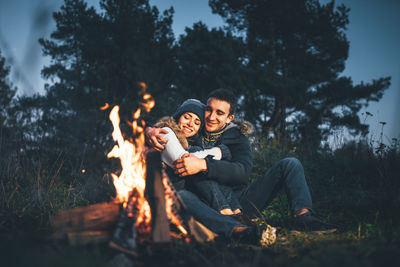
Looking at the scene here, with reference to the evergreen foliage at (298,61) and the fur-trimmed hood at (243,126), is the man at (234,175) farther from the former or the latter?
the evergreen foliage at (298,61)

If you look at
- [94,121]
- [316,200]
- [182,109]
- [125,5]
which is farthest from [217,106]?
[125,5]

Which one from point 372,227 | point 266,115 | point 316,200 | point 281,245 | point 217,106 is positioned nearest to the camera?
point 281,245

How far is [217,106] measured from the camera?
354 centimetres

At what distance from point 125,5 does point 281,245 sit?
14.1 m

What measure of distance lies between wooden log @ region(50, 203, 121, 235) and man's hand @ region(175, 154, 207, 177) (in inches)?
33.9

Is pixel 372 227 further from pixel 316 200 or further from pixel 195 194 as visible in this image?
pixel 195 194

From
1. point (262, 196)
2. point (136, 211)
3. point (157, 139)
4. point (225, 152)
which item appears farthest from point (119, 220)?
point (262, 196)

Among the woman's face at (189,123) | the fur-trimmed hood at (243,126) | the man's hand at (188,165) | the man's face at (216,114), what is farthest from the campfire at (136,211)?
the fur-trimmed hood at (243,126)

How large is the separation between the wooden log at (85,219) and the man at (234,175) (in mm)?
840

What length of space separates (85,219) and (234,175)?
162cm

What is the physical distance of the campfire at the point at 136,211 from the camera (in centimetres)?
199

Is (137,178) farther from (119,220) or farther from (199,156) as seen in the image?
(199,156)

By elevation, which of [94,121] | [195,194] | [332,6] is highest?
[332,6]

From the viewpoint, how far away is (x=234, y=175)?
9.69 ft
